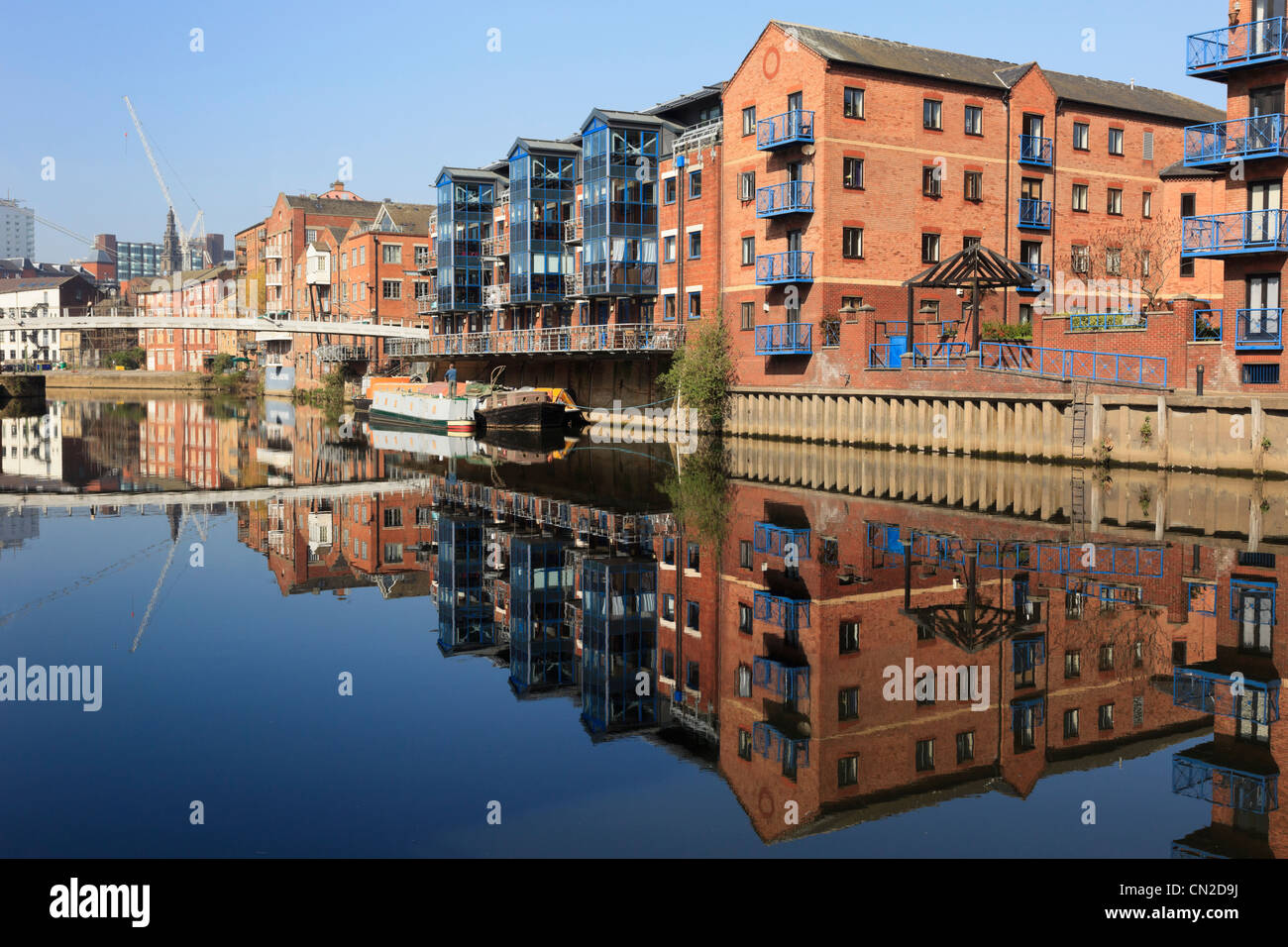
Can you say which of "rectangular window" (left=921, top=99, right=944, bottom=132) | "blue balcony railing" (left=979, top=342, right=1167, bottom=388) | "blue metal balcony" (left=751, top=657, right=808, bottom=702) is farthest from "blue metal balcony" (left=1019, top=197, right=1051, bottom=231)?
"blue metal balcony" (left=751, top=657, right=808, bottom=702)

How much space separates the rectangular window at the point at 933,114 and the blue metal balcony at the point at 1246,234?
14027mm

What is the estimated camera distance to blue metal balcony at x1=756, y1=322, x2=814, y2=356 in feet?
133

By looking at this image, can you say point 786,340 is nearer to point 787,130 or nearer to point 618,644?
point 787,130

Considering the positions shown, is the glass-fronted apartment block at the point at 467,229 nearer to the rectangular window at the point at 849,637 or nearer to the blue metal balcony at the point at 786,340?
the blue metal balcony at the point at 786,340

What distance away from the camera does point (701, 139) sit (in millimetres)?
47625

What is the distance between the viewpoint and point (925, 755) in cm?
928

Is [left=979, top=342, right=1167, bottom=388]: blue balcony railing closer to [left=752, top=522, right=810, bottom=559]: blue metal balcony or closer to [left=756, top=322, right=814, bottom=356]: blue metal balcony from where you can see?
[left=756, top=322, right=814, bottom=356]: blue metal balcony

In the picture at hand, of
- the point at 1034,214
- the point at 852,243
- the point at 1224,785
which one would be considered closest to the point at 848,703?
the point at 1224,785

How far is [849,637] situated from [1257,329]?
21478 mm

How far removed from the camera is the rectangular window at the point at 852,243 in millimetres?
41062

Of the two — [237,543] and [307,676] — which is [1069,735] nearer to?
[307,676]

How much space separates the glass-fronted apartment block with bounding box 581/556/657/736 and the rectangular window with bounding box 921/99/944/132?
2973 centimetres

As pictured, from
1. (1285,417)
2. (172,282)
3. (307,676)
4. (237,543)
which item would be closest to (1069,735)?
(307,676)

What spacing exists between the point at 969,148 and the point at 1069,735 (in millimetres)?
37514
